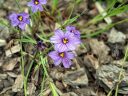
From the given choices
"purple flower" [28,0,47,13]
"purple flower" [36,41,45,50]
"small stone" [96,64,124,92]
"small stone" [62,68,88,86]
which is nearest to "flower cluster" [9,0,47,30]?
"purple flower" [28,0,47,13]

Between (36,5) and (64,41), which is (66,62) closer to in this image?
(64,41)

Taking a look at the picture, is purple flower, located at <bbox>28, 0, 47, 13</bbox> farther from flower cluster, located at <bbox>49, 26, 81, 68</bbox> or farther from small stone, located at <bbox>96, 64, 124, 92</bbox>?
small stone, located at <bbox>96, 64, 124, 92</bbox>

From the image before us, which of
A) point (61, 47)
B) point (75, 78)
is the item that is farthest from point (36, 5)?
point (75, 78)

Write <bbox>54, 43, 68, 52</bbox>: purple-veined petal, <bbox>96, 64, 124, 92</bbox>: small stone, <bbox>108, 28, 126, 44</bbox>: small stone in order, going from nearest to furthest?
<bbox>54, 43, 68, 52</bbox>: purple-veined petal < <bbox>96, 64, 124, 92</bbox>: small stone < <bbox>108, 28, 126, 44</bbox>: small stone

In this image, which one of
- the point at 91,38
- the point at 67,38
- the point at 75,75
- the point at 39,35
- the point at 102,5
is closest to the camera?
the point at 67,38

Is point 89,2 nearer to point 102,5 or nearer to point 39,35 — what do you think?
point 102,5

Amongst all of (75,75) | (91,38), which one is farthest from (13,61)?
(91,38)
